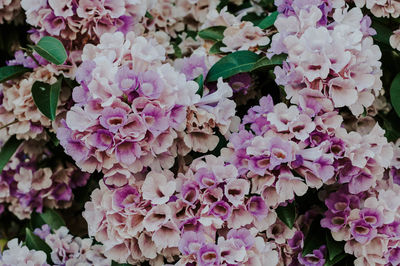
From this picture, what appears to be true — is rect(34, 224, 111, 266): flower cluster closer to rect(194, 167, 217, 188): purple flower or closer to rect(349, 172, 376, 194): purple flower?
rect(194, 167, 217, 188): purple flower

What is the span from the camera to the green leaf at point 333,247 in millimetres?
1176

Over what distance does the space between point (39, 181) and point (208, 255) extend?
0.75 m

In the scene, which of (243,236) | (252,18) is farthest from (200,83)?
(252,18)

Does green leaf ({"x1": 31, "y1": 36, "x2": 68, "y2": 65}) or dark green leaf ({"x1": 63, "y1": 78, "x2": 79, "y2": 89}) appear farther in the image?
dark green leaf ({"x1": 63, "y1": 78, "x2": 79, "y2": 89})

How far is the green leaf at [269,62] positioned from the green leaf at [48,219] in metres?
0.72

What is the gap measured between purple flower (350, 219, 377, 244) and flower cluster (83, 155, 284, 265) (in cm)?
17

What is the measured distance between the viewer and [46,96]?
1310 mm

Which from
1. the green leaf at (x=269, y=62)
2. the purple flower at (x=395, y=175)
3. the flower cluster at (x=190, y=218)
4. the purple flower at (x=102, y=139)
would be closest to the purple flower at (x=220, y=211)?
the flower cluster at (x=190, y=218)

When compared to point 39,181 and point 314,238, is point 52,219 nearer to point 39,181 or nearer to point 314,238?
point 39,181

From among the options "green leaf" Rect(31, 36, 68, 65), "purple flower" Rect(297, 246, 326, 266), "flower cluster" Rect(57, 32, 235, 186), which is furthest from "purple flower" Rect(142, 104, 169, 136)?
"purple flower" Rect(297, 246, 326, 266)

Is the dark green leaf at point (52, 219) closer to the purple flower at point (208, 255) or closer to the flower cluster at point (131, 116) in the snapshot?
the flower cluster at point (131, 116)

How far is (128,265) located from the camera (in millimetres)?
1251

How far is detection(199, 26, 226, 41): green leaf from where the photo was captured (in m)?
1.47

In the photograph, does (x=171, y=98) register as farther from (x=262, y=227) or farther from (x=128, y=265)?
(x=128, y=265)
